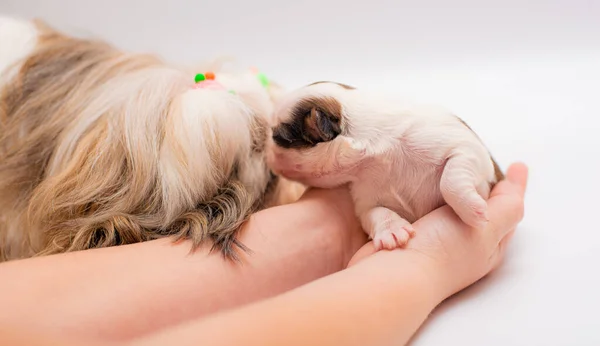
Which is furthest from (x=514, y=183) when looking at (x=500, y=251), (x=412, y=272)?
(x=412, y=272)

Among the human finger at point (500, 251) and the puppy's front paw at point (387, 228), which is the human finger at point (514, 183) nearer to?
the human finger at point (500, 251)

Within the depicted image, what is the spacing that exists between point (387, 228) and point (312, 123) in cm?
23

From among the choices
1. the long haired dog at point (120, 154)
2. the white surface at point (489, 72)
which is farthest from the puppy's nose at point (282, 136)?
the white surface at point (489, 72)

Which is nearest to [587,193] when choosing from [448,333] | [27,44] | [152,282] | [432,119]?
[432,119]

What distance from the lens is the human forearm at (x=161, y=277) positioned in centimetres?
89

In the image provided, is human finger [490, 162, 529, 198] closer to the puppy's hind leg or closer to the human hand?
the human hand

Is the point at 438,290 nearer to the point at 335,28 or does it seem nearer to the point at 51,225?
the point at 51,225

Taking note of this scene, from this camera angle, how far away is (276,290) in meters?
1.08

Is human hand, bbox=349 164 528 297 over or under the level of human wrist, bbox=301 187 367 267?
over

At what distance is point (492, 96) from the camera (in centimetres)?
198

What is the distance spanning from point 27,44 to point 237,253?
78 cm

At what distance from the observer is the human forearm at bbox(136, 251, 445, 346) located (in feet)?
2.60

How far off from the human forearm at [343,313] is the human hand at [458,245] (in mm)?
28

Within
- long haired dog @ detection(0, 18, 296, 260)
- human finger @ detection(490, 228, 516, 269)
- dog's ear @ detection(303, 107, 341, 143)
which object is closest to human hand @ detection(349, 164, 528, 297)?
human finger @ detection(490, 228, 516, 269)
